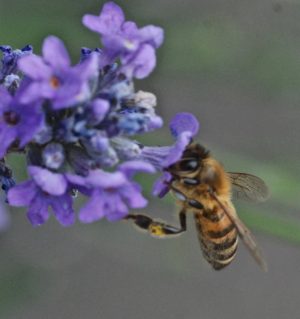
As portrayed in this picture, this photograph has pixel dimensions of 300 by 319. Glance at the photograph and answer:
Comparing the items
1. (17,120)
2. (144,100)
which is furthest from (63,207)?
(144,100)

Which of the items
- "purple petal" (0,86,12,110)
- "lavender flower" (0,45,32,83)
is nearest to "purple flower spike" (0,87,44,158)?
"purple petal" (0,86,12,110)

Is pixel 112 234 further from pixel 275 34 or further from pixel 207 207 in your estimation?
pixel 207 207

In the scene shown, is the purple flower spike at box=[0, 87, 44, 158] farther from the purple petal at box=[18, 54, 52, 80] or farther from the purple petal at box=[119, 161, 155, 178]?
the purple petal at box=[119, 161, 155, 178]

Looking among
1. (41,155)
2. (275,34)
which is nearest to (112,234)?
(275,34)

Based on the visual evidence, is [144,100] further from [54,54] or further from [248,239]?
[248,239]

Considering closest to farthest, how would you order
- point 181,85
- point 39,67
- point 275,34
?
point 39,67
point 275,34
point 181,85

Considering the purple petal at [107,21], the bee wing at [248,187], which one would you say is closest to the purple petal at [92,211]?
the purple petal at [107,21]

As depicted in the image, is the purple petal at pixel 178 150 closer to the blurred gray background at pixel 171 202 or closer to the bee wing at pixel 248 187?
the bee wing at pixel 248 187
